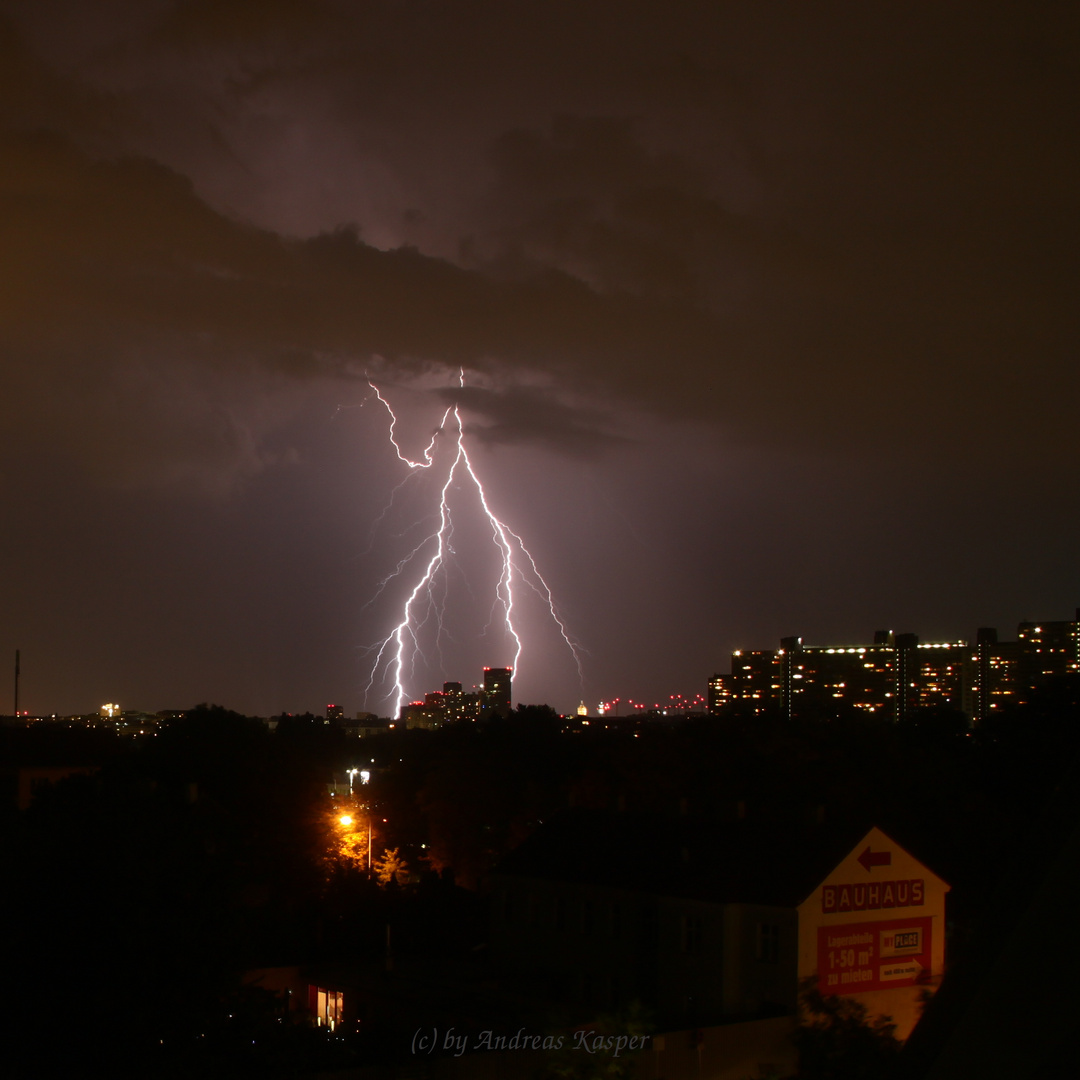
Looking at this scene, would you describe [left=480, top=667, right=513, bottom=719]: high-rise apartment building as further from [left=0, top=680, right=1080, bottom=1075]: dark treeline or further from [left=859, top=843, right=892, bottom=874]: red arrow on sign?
[left=859, top=843, right=892, bottom=874]: red arrow on sign

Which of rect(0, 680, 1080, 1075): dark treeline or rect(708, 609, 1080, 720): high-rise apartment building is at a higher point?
rect(708, 609, 1080, 720): high-rise apartment building

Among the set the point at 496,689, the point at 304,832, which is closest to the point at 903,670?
the point at 496,689

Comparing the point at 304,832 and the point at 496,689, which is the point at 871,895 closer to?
the point at 304,832

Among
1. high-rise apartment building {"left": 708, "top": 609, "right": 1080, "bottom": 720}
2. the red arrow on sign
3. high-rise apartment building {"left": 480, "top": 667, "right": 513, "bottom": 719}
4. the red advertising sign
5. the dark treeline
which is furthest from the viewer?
high-rise apartment building {"left": 480, "top": 667, "right": 513, "bottom": 719}

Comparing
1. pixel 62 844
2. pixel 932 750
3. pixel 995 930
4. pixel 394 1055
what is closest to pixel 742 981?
pixel 394 1055

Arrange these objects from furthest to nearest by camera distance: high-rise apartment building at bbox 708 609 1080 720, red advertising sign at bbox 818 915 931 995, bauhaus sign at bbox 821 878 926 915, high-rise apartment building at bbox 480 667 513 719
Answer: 1. high-rise apartment building at bbox 480 667 513 719
2. high-rise apartment building at bbox 708 609 1080 720
3. bauhaus sign at bbox 821 878 926 915
4. red advertising sign at bbox 818 915 931 995

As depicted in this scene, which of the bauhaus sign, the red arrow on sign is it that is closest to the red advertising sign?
the bauhaus sign

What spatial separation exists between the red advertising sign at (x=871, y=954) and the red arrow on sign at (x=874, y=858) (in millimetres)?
1030

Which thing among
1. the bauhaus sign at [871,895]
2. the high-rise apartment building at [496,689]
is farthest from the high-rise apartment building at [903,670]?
the bauhaus sign at [871,895]

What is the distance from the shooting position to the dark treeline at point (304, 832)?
12.2 m

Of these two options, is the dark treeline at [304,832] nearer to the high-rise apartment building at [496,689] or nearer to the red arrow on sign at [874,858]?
the red arrow on sign at [874,858]

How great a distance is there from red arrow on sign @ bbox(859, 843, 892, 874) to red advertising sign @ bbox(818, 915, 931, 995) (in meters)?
1.03

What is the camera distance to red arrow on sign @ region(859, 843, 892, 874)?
20.3 meters

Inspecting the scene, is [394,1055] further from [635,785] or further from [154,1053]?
[635,785]
